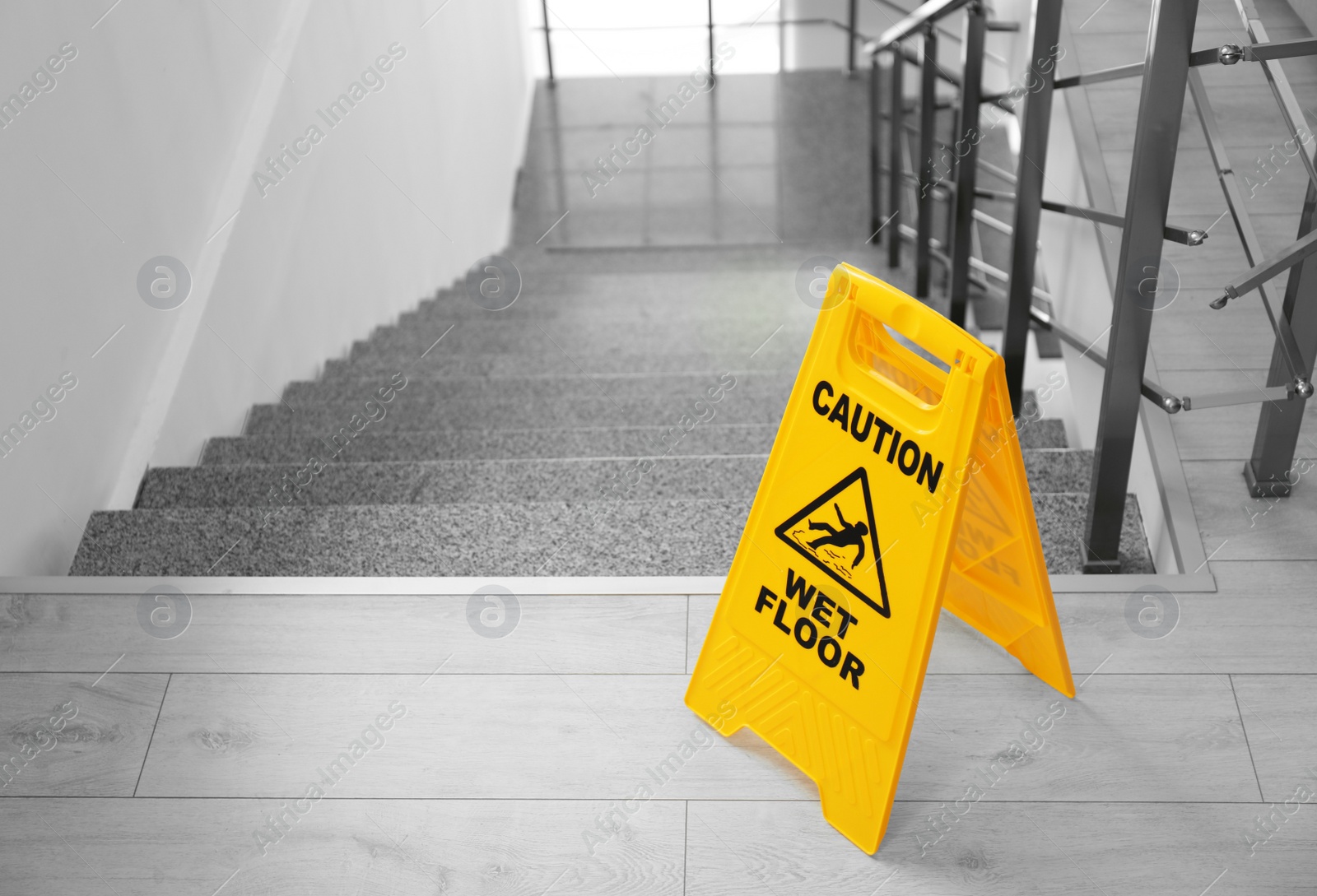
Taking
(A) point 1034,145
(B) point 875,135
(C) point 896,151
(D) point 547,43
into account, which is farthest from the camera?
(D) point 547,43

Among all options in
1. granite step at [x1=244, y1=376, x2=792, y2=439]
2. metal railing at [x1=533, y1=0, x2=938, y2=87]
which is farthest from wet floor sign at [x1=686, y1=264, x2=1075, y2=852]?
metal railing at [x1=533, y1=0, x2=938, y2=87]

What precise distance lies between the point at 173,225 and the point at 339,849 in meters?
1.74

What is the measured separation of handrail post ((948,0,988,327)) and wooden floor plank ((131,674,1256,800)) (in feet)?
3.70

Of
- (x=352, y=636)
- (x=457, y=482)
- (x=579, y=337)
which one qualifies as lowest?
(x=579, y=337)

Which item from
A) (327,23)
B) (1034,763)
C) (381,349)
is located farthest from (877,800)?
(327,23)

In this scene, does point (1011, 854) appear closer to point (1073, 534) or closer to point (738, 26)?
point (1073, 534)

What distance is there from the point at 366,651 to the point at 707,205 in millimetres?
5791

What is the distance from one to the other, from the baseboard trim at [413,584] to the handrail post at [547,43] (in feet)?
22.5

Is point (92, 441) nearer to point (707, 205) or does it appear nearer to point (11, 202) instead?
point (11, 202)

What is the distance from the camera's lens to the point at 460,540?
1905 millimetres

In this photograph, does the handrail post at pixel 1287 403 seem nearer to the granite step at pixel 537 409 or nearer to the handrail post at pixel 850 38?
the granite step at pixel 537 409

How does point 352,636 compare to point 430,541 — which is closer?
point 352,636

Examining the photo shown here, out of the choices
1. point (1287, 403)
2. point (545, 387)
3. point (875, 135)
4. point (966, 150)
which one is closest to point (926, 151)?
point (966, 150)

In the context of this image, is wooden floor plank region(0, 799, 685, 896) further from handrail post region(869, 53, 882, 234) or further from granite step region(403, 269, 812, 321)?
handrail post region(869, 53, 882, 234)
